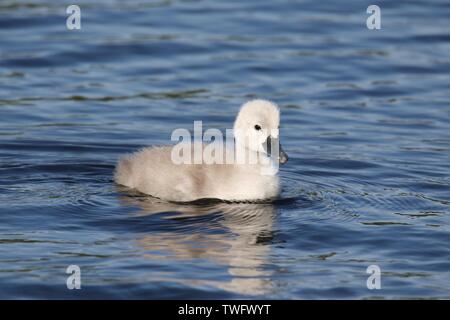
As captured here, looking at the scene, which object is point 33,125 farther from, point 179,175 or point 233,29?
point 233,29

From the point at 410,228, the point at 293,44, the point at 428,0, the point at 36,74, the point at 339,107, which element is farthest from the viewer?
the point at 428,0

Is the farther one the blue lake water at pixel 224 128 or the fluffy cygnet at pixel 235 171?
the fluffy cygnet at pixel 235 171

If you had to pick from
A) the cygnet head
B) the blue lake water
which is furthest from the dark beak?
the blue lake water

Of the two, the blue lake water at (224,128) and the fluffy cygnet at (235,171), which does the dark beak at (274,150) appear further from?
the blue lake water at (224,128)

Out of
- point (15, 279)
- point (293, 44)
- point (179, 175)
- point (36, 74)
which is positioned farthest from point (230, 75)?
point (15, 279)

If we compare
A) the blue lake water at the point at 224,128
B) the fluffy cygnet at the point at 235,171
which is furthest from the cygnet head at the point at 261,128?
the blue lake water at the point at 224,128

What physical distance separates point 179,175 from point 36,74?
16.8 feet

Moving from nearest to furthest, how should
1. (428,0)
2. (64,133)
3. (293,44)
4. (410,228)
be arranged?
(410,228) → (64,133) → (293,44) → (428,0)

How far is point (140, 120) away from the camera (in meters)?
12.1

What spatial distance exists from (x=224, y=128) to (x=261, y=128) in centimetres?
264

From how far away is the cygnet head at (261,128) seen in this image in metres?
9.20

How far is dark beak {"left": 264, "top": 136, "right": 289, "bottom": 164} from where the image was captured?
9.20 m

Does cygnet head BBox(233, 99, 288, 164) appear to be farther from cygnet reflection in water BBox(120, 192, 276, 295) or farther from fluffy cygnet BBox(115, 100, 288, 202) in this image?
cygnet reflection in water BBox(120, 192, 276, 295)
